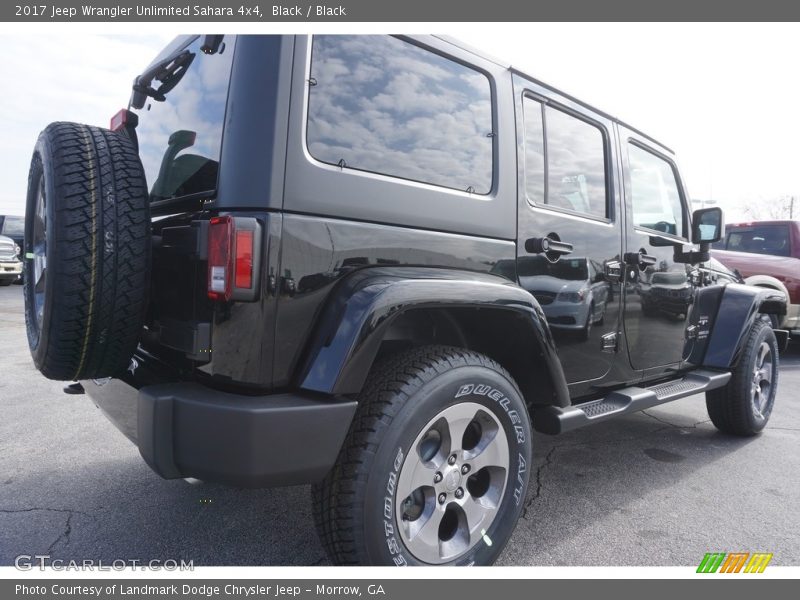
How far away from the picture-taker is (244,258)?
1.57 meters

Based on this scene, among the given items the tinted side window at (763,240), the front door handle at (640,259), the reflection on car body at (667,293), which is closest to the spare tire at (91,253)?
the front door handle at (640,259)

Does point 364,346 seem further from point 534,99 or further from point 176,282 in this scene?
point 534,99

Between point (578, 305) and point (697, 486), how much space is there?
1.36 meters

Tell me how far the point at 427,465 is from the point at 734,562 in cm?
142

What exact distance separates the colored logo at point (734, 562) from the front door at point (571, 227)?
859mm

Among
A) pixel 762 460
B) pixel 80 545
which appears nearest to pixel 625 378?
pixel 762 460

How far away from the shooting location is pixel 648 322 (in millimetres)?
3094

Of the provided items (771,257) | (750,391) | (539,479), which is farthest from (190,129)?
(771,257)

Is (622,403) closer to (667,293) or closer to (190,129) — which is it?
(667,293)

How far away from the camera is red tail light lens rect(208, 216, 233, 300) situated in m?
1.57

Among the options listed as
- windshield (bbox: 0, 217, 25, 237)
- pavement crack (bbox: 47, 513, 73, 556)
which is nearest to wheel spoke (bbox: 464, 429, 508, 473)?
pavement crack (bbox: 47, 513, 73, 556)

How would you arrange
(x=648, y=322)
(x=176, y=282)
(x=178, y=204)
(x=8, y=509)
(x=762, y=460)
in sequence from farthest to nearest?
1. (x=762, y=460)
2. (x=648, y=322)
3. (x=8, y=509)
4. (x=178, y=204)
5. (x=176, y=282)

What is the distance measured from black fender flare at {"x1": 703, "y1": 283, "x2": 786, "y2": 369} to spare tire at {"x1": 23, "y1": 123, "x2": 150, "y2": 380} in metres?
Answer: 3.47

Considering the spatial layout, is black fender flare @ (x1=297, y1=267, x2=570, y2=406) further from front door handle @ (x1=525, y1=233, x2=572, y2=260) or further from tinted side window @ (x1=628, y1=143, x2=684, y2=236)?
tinted side window @ (x1=628, y1=143, x2=684, y2=236)
